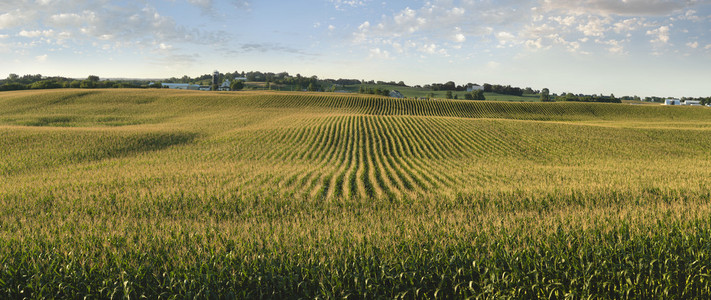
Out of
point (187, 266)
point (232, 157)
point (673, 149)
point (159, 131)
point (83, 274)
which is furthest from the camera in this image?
point (159, 131)

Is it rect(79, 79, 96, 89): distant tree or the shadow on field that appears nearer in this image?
the shadow on field

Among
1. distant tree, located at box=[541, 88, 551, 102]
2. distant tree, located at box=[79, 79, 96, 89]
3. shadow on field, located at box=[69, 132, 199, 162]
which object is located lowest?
shadow on field, located at box=[69, 132, 199, 162]

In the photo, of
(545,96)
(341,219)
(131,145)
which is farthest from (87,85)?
(545,96)

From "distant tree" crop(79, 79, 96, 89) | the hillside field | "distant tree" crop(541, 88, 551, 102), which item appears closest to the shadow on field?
the hillside field

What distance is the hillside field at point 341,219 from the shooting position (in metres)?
5.71

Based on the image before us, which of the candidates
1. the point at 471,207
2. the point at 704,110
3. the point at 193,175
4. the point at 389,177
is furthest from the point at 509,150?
the point at 704,110

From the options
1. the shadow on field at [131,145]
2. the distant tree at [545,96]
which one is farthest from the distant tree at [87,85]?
the distant tree at [545,96]

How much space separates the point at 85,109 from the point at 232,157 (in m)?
55.6

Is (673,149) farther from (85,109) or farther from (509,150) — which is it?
(85,109)

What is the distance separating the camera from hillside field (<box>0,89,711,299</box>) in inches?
225

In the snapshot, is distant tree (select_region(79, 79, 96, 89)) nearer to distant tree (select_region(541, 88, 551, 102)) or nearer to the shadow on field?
the shadow on field

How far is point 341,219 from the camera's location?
1095 cm

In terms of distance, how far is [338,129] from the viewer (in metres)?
39.6

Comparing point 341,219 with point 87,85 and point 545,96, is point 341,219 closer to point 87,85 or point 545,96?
point 87,85
